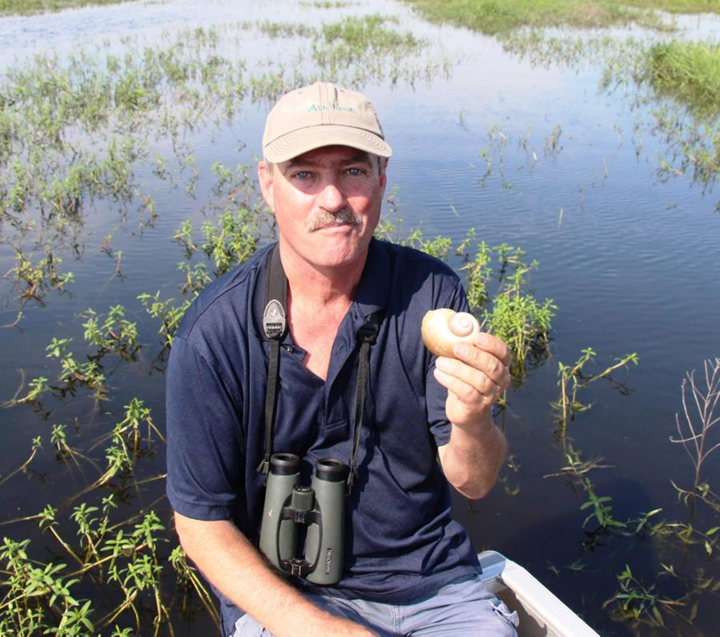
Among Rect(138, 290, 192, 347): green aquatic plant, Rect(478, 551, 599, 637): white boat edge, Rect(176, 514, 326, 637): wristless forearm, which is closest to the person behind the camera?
Rect(176, 514, 326, 637): wristless forearm

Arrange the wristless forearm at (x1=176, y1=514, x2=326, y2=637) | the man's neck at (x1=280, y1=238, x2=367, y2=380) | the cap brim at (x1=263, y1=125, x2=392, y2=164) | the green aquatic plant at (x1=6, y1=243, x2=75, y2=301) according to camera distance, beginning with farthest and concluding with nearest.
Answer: the green aquatic plant at (x1=6, y1=243, x2=75, y2=301)
the man's neck at (x1=280, y1=238, x2=367, y2=380)
the cap brim at (x1=263, y1=125, x2=392, y2=164)
the wristless forearm at (x1=176, y1=514, x2=326, y2=637)

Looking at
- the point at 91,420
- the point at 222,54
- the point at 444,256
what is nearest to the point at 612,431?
the point at 444,256

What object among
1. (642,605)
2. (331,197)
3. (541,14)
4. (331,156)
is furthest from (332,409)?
(541,14)

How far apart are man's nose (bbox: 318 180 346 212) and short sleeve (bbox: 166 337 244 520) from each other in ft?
2.06

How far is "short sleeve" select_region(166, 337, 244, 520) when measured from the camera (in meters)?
2.42

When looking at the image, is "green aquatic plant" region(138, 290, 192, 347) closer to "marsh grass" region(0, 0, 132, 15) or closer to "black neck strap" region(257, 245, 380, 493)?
"black neck strap" region(257, 245, 380, 493)

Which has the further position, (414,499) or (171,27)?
(171,27)

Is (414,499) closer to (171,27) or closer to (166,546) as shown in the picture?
(166,546)

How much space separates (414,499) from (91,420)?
12.4 feet

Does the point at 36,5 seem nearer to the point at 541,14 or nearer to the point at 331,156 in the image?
the point at 541,14

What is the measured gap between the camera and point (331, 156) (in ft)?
8.19

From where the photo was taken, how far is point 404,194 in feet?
33.1

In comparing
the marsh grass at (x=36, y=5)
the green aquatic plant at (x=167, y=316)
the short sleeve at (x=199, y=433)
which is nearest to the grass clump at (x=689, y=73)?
the green aquatic plant at (x=167, y=316)

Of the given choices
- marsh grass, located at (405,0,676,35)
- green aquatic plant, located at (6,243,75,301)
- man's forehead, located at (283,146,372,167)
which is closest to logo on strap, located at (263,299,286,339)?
A: man's forehead, located at (283,146,372,167)
